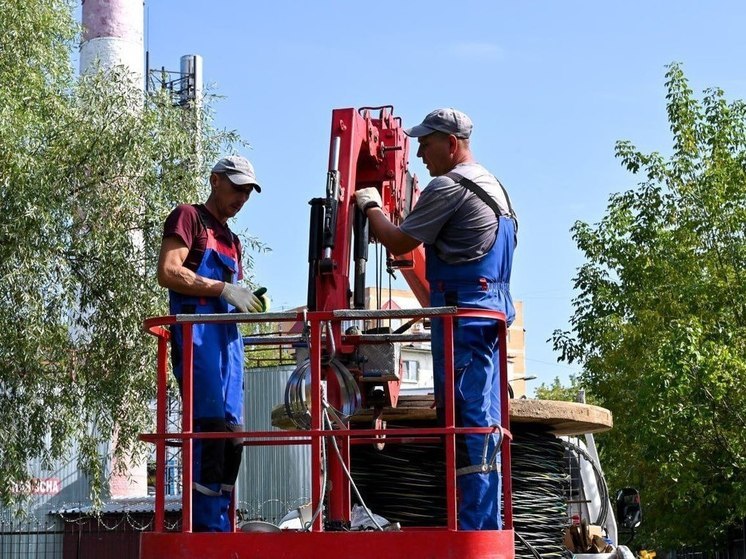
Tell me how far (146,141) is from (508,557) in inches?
489

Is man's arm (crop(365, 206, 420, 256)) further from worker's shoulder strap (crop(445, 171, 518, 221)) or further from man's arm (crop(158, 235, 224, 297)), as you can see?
man's arm (crop(158, 235, 224, 297))

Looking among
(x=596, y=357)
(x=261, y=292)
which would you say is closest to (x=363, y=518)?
(x=261, y=292)

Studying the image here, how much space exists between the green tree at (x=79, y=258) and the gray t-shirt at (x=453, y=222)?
34.7 feet

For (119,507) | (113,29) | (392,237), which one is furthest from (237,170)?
(113,29)

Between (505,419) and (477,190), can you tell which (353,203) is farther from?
(505,419)

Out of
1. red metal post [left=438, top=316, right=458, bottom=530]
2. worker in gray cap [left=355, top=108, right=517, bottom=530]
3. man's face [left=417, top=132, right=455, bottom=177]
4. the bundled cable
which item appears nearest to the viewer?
red metal post [left=438, top=316, right=458, bottom=530]

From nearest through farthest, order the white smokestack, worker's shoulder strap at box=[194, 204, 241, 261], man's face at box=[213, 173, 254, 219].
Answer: worker's shoulder strap at box=[194, 204, 241, 261]
man's face at box=[213, 173, 254, 219]
the white smokestack

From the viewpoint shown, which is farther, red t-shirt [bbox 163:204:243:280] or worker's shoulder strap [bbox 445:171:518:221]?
red t-shirt [bbox 163:204:243:280]

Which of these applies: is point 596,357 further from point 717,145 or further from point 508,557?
point 508,557

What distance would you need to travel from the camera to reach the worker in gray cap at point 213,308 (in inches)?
275

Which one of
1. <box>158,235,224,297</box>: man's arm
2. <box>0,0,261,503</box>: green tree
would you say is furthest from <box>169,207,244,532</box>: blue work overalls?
<box>0,0,261,503</box>: green tree

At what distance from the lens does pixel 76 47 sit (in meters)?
20.4

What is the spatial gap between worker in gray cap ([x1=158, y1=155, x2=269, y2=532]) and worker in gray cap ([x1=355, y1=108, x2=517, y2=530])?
84 centimetres

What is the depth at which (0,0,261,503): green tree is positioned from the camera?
1692 cm
